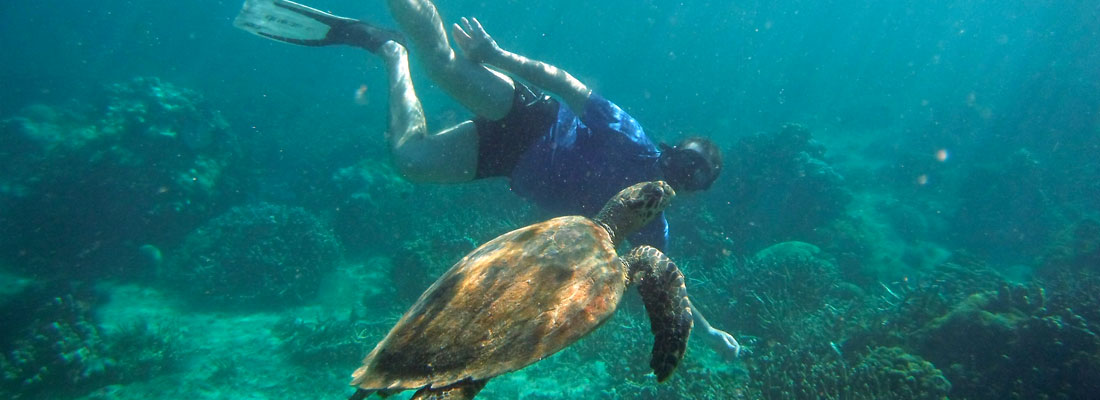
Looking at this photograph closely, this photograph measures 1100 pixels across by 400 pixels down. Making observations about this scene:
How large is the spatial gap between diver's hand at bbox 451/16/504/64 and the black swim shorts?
41cm

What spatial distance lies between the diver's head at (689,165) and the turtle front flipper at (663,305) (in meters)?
1.18

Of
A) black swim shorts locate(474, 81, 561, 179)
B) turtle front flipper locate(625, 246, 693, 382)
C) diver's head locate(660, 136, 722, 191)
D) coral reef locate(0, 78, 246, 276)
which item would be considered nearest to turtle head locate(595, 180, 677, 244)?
turtle front flipper locate(625, 246, 693, 382)

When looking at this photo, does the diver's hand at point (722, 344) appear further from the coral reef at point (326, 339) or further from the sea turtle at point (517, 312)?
the coral reef at point (326, 339)

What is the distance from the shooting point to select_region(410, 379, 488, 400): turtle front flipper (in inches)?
76.7

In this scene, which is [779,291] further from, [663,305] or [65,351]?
[65,351]

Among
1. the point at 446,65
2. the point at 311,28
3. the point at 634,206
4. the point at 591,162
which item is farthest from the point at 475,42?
the point at 311,28

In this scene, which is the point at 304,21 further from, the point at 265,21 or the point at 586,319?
the point at 586,319

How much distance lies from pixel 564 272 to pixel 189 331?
8125 mm

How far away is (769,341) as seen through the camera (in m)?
6.52

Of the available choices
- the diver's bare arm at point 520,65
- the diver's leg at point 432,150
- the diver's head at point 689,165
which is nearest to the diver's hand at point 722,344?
the diver's head at point 689,165

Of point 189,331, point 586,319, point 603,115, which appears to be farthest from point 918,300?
point 189,331

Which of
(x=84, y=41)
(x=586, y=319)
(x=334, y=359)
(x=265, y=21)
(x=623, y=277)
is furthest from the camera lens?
(x=84, y=41)

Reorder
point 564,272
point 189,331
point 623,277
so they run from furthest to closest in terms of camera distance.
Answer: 1. point 189,331
2. point 623,277
3. point 564,272

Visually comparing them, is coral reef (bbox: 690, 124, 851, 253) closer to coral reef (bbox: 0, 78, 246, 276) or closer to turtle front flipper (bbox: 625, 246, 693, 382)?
turtle front flipper (bbox: 625, 246, 693, 382)
